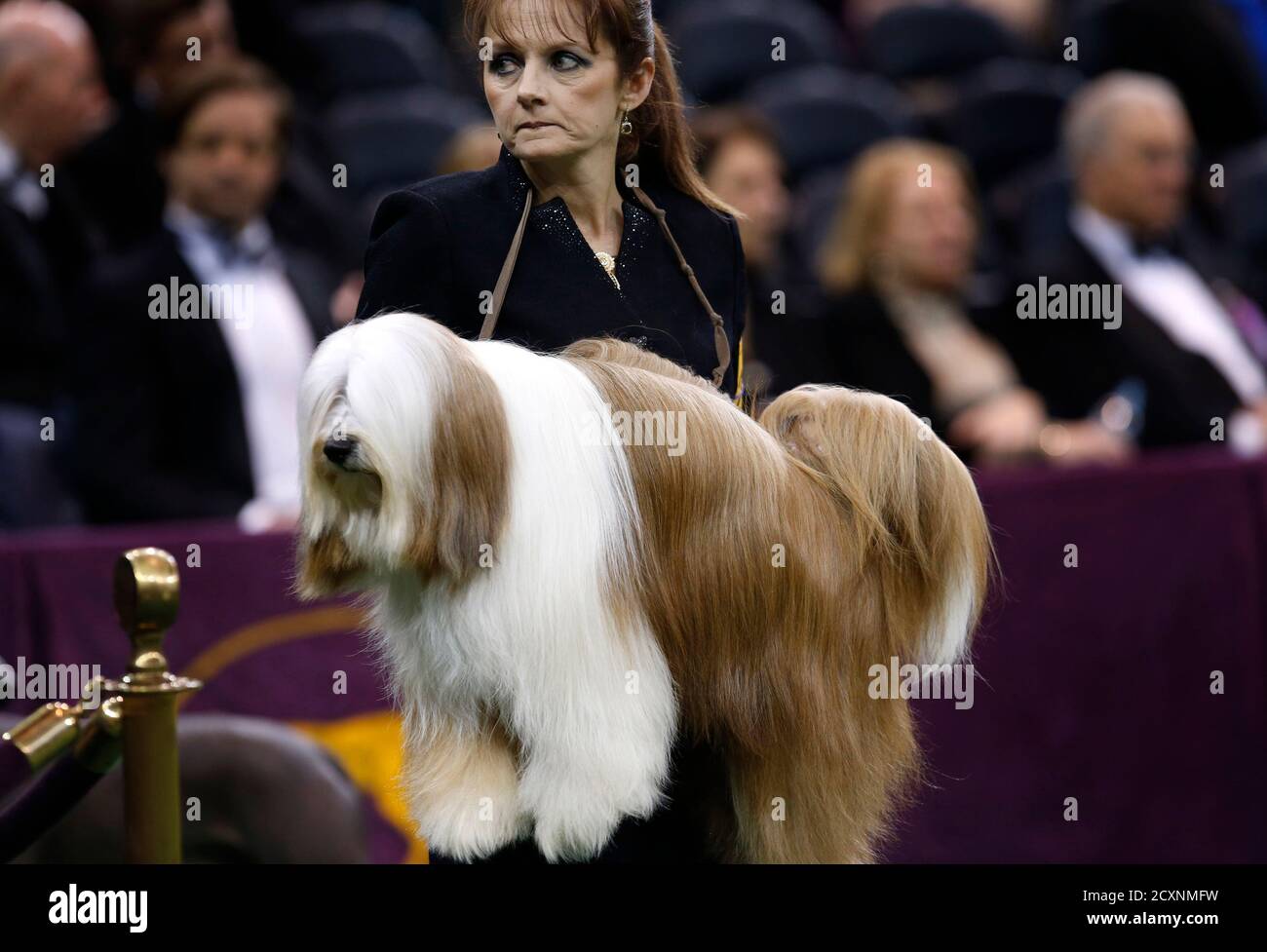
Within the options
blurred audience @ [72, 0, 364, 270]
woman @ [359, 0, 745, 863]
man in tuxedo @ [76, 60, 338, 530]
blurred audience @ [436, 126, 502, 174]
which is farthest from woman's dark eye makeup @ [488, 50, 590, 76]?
blurred audience @ [72, 0, 364, 270]

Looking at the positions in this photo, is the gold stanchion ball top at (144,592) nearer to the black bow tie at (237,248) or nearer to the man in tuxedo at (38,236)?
the man in tuxedo at (38,236)

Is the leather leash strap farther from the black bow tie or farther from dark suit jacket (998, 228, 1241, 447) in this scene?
dark suit jacket (998, 228, 1241, 447)

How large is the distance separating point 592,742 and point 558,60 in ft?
2.10

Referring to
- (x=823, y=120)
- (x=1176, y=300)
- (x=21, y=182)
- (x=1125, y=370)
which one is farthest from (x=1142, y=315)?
(x=21, y=182)

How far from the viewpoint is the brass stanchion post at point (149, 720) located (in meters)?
1.73

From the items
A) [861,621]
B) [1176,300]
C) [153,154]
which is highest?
[153,154]

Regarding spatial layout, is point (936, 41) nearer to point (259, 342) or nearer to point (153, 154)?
point (153, 154)

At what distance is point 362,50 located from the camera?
20.9 ft

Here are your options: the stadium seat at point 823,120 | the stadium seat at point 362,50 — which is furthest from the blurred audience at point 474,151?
the stadium seat at point 823,120

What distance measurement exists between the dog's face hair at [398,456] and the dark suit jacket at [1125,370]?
3311 mm

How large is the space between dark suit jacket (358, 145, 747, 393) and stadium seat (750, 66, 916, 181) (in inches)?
188

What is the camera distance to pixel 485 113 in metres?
6.14

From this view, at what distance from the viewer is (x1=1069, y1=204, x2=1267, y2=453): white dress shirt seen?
4715 millimetres
